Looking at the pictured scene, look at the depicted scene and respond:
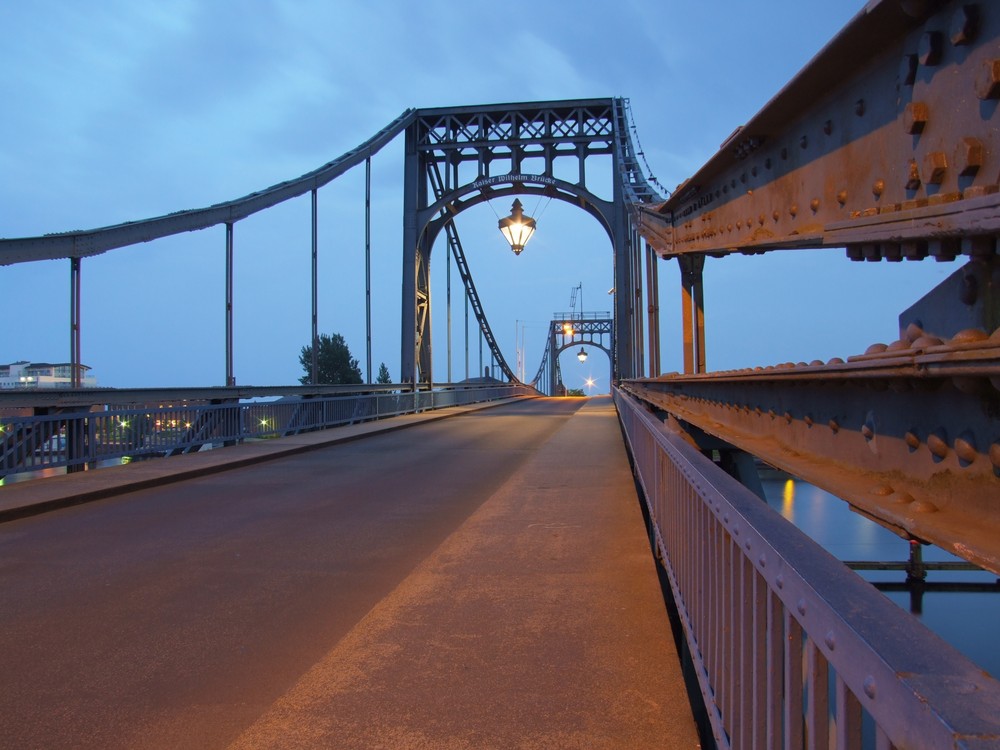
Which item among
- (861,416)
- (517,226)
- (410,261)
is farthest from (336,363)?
(861,416)

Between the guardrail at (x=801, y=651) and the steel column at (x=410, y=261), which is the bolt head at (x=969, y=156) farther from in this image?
the steel column at (x=410, y=261)

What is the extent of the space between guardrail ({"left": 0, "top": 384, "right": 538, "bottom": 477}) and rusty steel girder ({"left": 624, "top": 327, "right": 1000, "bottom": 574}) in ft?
33.0

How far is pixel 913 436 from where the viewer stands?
2.58 meters

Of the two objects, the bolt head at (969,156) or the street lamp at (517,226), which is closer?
the bolt head at (969,156)

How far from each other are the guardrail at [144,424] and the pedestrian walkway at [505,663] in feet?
23.0

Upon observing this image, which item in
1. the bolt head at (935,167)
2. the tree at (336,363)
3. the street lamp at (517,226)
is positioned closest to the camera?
the bolt head at (935,167)

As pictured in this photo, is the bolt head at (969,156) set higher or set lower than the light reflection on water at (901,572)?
higher

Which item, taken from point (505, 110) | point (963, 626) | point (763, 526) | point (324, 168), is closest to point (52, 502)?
point (763, 526)

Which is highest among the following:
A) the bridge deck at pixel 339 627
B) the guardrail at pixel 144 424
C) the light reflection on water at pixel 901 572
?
the guardrail at pixel 144 424

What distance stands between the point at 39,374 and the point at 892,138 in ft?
53.6

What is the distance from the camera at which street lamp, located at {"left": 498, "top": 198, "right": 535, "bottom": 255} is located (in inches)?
822

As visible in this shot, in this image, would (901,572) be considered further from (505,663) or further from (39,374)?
(39,374)

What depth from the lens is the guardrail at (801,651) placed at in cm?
110

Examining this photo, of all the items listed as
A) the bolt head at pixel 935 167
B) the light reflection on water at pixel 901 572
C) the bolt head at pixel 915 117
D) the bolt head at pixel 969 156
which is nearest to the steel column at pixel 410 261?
the light reflection on water at pixel 901 572
